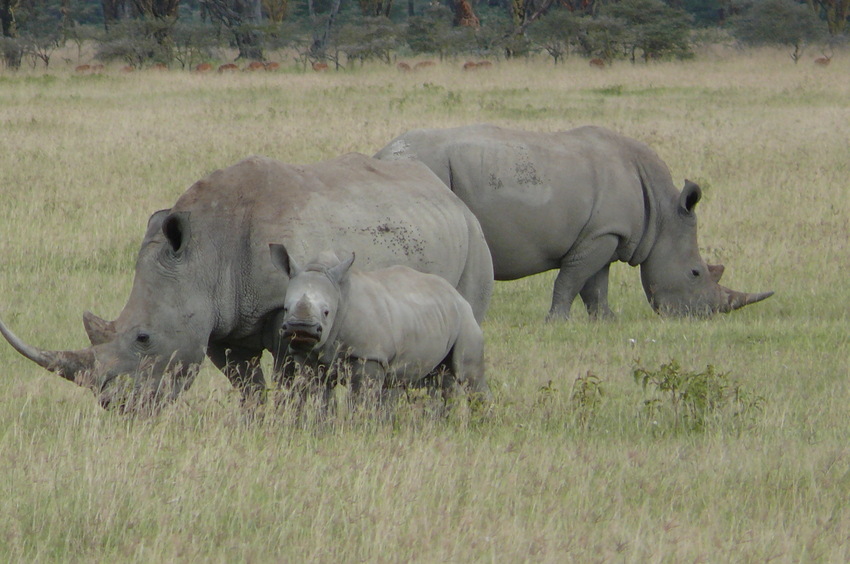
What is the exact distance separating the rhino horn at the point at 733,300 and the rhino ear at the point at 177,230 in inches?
227

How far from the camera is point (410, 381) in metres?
6.96

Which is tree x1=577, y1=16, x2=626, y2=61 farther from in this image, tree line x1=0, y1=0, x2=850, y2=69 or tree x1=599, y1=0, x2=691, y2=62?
tree x1=599, y1=0, x2=691, y2=62

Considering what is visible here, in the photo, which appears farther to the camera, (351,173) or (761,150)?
(761,150)

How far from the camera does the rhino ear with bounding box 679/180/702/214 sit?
11.2 metres

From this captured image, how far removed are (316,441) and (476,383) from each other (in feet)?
4.23

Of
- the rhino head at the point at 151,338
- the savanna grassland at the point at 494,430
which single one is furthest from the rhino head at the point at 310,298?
the rhino head at the point at 151,338

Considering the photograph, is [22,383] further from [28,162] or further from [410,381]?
[28,162]

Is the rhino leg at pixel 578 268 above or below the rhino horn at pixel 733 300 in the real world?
above

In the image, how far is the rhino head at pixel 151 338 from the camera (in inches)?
259

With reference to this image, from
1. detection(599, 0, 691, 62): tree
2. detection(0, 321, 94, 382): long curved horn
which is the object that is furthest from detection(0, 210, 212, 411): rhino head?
detection(599, 0, 691, 62): tree

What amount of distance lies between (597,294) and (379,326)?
5193 mm

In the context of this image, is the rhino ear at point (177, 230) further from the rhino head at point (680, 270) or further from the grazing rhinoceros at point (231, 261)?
the rhino head at point (680, 270)

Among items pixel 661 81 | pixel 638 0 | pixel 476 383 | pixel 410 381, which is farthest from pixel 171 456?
pixel 638 0

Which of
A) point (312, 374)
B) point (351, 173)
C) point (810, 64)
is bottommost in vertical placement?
point (810, 64)
